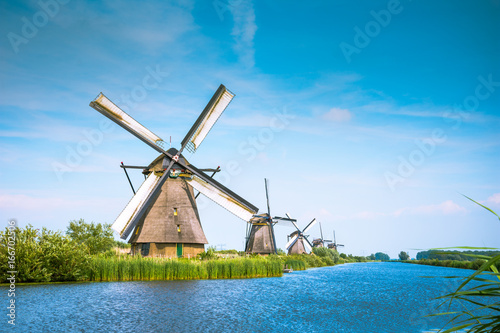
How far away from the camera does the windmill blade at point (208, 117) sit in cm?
2688

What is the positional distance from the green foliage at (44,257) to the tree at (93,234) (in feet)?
33.4

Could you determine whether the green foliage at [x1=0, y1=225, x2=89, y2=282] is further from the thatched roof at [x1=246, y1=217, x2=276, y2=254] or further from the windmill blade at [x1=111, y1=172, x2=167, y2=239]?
the thatched roof at [x1=246, y1=217, x2=276, y2=254]

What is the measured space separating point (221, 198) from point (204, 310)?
14.5 meters

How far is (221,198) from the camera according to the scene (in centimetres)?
2773

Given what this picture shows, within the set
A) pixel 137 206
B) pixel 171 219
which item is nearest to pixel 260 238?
pixel 171 219

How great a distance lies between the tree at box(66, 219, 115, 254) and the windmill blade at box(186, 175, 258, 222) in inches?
367

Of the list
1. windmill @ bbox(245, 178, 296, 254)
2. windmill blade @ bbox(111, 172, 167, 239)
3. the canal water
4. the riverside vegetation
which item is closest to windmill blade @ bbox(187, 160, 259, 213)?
windmill blade @ bbox(111, 172, 167, 239)

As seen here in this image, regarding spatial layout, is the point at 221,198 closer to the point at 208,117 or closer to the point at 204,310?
→ the point at 208,117

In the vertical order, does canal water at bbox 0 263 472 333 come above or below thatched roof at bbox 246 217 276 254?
below

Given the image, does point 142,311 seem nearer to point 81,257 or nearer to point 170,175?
point 81,257

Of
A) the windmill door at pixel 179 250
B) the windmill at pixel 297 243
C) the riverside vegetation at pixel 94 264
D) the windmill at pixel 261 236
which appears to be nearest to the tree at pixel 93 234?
the riverside vegetation at pixel 94 264

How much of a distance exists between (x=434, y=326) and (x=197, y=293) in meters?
9.57

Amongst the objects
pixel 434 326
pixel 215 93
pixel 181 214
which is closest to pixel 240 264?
pixel 181 214

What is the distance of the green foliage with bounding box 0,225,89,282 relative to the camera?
17.8 meters
